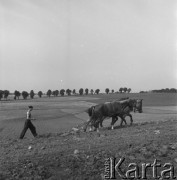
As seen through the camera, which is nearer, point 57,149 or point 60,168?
point 60,168

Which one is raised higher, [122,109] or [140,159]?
[122,109]

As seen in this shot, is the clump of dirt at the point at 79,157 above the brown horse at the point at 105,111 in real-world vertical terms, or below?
below

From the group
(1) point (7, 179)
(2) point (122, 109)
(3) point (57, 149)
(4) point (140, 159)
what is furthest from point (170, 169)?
(2) point (122, 109)

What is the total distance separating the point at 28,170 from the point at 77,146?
115 inches

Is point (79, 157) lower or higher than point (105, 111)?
lower

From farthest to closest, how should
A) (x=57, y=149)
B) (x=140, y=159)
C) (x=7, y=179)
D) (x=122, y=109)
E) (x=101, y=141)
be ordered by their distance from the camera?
(x=122, y=109) → (x=101, y=141) → (x=57, y=149) → (x=140, y=159) → (x=7, y=179)

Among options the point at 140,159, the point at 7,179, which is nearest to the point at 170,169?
the point at 140,159

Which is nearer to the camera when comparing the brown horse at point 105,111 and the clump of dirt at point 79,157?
the clump of dirt at point 79,157

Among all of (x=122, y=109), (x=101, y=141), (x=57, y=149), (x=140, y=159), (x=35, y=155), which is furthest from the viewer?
(x=122, y=109)

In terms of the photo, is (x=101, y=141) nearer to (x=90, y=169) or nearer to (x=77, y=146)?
(x=77, y=146)

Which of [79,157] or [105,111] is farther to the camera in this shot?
[105,111]

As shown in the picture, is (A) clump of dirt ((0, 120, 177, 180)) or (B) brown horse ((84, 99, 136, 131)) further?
(B) brown horse ((84, 99, 136, 131))

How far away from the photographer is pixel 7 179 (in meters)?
9.60

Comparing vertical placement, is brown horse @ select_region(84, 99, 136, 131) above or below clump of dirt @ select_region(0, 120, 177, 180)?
above
